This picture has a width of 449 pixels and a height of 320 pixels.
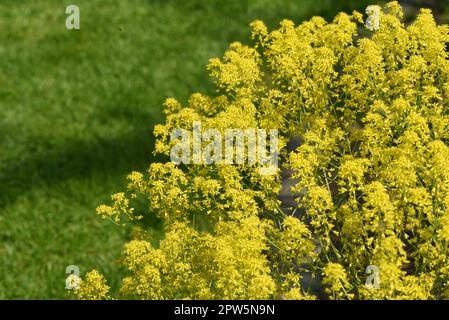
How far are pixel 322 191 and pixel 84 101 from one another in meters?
4.29

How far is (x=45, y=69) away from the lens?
7.05 m

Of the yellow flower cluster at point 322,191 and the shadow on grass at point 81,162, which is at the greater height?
the shadow on grass at point 81,162

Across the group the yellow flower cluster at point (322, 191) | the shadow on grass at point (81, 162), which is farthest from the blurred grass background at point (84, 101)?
the yellow flower cluster at point (322, 191)

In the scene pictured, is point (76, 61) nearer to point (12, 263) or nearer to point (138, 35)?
point (138, 35)

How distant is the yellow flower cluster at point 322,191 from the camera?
266 centimetres

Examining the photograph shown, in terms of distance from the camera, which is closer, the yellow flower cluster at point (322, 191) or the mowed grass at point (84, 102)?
the yellow flower cluster at point (322, 191)

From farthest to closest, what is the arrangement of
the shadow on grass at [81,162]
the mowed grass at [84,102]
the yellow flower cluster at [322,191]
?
the shadow on grass at [81,162]
the mowed grass at [84,102]
the yellow flower cluster at [322,191]

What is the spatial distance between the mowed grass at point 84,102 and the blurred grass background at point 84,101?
0.01 m

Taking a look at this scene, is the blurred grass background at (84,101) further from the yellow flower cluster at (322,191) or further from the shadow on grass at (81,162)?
the yellow flower cluster at (322,191)

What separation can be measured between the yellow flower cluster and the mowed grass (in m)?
2.18

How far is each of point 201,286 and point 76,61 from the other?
4.74 metres

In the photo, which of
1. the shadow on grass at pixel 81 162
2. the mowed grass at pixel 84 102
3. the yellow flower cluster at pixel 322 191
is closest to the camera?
the yellow flower cluster at pixel 322 191

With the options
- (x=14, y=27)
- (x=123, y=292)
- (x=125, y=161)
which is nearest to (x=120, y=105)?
(x=125, y=161)

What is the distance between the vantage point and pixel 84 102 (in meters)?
6.67
